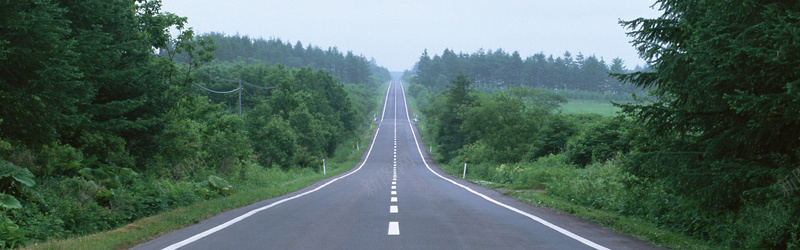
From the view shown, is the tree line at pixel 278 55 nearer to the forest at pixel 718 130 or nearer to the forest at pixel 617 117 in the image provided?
the forest at pixel 617 117

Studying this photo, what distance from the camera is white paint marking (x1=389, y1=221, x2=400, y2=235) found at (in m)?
8.41

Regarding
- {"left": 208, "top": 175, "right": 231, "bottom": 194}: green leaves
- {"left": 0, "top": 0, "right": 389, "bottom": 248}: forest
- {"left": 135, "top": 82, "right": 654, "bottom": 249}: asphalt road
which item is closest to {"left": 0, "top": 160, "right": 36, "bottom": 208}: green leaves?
{"left": 0, "top": 0, "right": 389, "bottom": 248}: forest

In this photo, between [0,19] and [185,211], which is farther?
[185,211]

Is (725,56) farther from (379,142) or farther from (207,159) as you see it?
(379,142)

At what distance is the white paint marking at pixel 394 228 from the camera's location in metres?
8.41

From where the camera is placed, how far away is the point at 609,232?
901 cm

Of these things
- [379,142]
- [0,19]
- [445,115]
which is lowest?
[379,142]

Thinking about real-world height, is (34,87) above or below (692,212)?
above

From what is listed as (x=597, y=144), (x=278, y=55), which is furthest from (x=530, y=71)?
(x=597, y=144)

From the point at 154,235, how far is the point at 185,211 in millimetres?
3435

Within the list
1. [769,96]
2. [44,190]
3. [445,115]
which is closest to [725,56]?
[769,96]

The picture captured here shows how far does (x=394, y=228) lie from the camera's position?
8.88 m

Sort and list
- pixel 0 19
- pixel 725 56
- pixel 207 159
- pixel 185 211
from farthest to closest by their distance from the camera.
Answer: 1. pixel 207 159
2. pixel 185 211
3. pixel 0 19
4. pixel 725 56

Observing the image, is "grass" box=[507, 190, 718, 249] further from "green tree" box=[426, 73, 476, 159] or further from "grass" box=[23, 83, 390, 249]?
"green tree" box=[426, 73, 476, 159]
